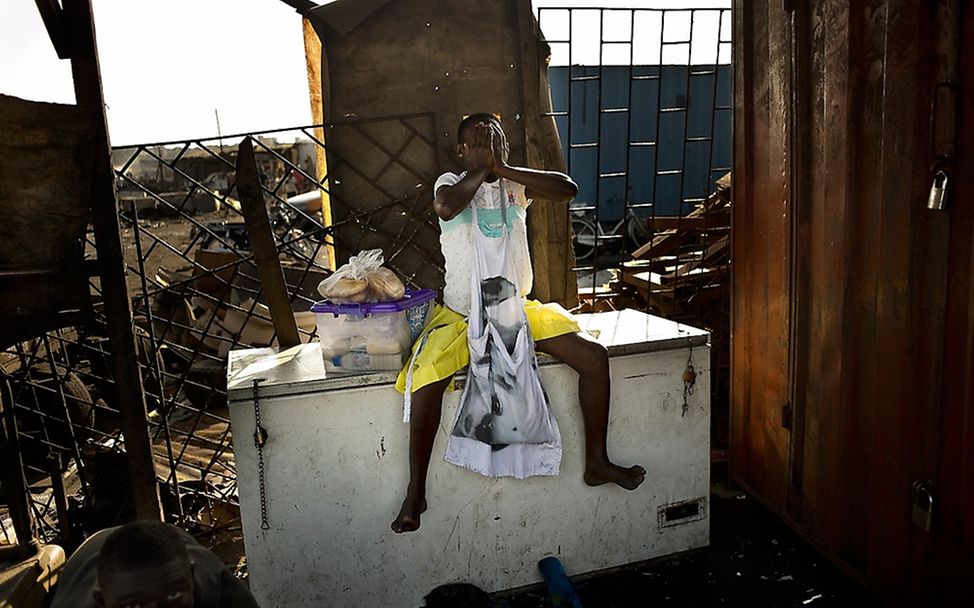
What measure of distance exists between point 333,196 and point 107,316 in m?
2.71

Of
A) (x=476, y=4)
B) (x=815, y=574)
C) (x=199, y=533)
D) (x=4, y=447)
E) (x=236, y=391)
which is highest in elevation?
(x=476, y=4)

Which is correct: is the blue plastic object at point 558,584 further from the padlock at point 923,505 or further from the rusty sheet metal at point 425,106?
the rusty sheet metal at point 425,106

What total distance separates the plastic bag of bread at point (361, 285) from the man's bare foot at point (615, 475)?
1.15 metres

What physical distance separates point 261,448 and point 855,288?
2.53m

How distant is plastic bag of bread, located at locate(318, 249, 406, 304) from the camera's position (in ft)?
9.09

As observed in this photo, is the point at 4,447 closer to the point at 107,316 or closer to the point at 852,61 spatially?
the point at 107,316

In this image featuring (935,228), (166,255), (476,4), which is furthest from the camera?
(166,255)

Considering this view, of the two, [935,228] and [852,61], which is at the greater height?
[852,61]

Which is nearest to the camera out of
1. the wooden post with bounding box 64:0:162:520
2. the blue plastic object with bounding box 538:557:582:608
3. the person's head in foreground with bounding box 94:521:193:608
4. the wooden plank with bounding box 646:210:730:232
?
the person's head in foreground with bounding box 94:521:193:608

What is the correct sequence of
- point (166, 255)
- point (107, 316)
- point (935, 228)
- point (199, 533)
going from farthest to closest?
point (166, 255), point (199, 533), point (107, 316), point (935, 228)

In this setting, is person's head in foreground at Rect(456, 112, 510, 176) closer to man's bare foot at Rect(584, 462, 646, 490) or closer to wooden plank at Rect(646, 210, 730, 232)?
man's bare foot at Rect(584, 462, 646, 490)

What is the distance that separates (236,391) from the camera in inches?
102

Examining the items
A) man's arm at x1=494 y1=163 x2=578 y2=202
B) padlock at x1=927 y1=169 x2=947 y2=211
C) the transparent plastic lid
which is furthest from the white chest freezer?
padlock at x1=927 y1=169 x2=947 y2=211

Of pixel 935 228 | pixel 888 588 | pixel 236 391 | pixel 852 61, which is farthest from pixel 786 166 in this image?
pixel 236 391
